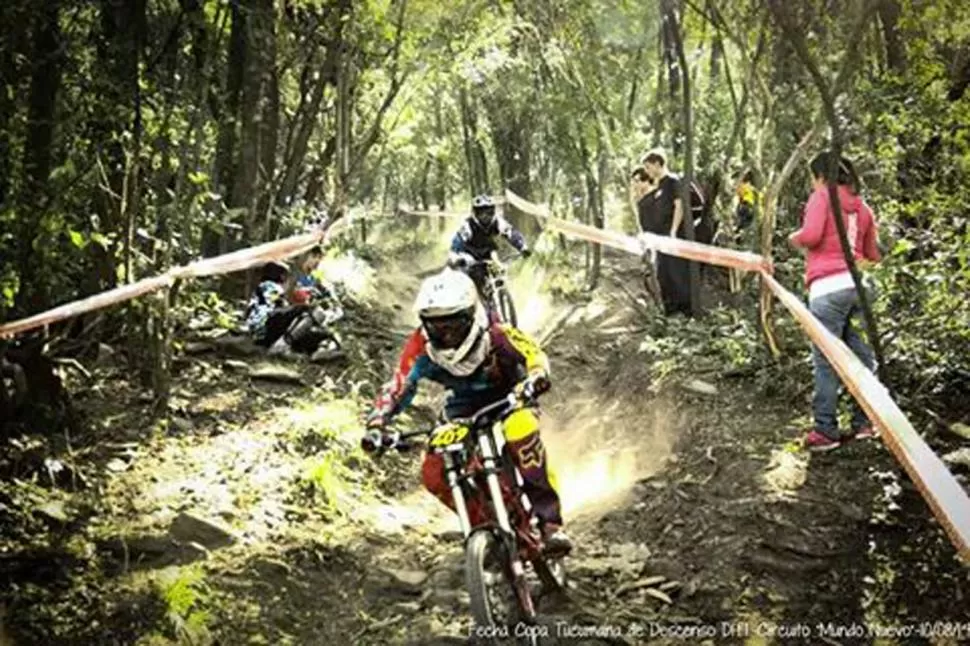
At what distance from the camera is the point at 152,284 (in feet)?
21.9

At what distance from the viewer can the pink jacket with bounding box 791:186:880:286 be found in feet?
20.2

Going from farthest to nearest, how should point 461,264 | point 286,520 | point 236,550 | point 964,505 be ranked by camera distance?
point 461,264
point 286,520
point 236,550
point 964,505

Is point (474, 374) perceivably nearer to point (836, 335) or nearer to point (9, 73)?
point (836, 335)

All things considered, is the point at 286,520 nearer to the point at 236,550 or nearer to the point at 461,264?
the point at 236,550

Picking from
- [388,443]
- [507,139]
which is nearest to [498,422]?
[388,443]

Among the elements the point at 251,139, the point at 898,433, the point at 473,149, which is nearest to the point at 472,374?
the point at 898,433

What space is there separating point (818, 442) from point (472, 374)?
8.30 ft

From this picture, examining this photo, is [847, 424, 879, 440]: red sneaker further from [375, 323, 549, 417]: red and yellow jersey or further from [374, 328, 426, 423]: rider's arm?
[374, 328, 426, 423]: rider's arm

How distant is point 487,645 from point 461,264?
5834 millimetres

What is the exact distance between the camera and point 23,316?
5902mm

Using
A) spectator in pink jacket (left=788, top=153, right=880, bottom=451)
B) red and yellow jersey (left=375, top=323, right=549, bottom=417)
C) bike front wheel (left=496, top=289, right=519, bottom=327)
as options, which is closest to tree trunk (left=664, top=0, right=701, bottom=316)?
bike front wheel (left=496, top=289, right=519, bottom=327)

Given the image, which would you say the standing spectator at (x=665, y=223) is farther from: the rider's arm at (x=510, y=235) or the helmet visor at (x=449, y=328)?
the helmet visor at (x=449, y=328)

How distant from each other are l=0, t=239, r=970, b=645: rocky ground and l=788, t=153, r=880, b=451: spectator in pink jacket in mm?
209

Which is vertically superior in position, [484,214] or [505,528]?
[484,214]
